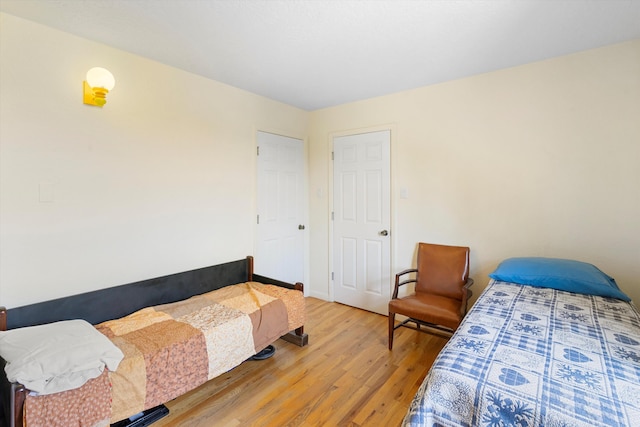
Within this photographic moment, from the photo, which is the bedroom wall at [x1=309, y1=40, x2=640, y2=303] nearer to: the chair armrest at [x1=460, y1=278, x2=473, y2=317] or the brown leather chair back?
the brown leather chair back

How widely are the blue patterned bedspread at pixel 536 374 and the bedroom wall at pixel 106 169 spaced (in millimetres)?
2321

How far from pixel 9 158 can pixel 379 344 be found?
3113 millimetres

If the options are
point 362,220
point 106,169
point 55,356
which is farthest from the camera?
point 362,220

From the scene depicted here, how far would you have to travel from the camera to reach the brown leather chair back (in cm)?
277

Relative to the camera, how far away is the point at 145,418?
72.4 inches

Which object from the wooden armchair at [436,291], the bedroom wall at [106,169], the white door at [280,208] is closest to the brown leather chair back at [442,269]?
the wooden armchair at [436,291]

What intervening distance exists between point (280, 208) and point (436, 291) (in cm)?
198

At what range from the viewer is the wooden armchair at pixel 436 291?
2.45 m

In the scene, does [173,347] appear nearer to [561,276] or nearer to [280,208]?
[280,208]

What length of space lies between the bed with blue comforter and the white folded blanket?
150 centimetres

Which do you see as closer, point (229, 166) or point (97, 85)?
point (97, 85)

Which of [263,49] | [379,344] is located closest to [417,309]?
[379,344]

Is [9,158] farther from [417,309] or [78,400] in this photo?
[417,309]

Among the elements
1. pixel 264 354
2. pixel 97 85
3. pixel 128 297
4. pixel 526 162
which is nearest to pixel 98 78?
pixel 97 85
